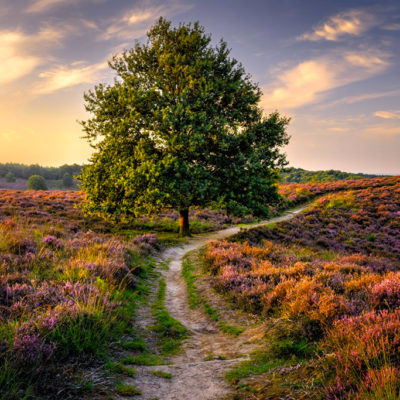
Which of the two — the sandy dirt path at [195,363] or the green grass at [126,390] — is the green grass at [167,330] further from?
the green grass at [126,390]

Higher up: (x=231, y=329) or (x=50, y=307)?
(x=50, y=307)

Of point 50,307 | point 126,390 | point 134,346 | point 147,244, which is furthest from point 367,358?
point 147,244

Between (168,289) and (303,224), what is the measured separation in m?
23.1

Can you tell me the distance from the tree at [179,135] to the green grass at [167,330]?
9.07 m

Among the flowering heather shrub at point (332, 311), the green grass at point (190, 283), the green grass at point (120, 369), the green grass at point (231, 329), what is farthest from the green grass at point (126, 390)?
the green grass at point (190, 283)

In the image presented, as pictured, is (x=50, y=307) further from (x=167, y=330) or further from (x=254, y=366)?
(x=254, y=366)

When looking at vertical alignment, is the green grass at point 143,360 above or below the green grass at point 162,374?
below

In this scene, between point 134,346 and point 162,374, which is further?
point 134,346

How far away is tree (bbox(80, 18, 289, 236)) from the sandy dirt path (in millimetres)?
9523

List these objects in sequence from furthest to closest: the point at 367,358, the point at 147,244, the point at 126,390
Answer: the point at 147,244, the point at 126,390, the point at 367,358

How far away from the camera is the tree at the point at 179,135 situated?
55.3ft

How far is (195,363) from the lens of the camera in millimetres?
5168

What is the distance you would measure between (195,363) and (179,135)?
13.7m

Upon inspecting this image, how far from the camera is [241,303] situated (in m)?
7.98
